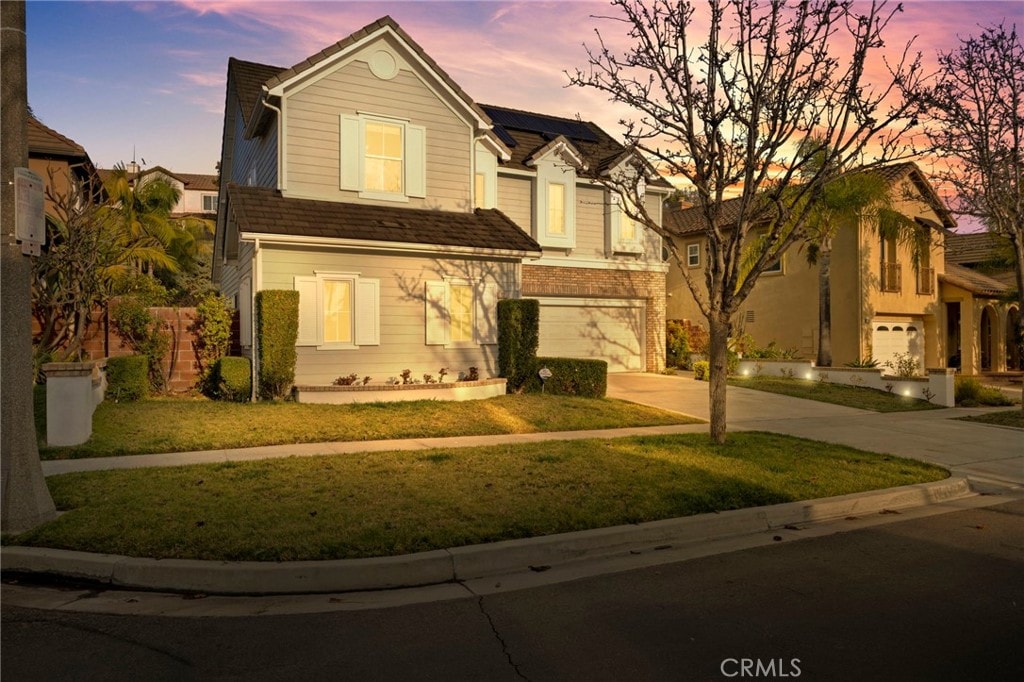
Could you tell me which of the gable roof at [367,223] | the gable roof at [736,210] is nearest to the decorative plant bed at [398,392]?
the gable roof at [367,223]

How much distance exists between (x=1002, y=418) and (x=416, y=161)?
47.4ft

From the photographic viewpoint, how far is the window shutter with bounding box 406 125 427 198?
A: 56.6 ft

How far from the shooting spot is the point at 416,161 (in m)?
17.4

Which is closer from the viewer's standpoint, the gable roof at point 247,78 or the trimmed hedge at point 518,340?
the trimmed hedge at point 518,340

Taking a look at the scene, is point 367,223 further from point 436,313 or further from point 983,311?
point 983,311

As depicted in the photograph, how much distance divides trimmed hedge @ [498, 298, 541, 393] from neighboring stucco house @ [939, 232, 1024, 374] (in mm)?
18496

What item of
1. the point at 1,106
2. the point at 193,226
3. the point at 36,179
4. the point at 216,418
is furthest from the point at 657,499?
the point at 193,226

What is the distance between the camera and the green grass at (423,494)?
6.09 metres

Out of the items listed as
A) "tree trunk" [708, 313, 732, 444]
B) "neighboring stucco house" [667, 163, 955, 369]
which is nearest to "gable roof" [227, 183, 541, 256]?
"tree trunk" [708, 313, 732, 444]

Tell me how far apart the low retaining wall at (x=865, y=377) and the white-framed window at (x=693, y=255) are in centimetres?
702

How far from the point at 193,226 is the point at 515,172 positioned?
679 inches

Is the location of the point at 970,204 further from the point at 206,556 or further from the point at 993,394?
the point at 206,556

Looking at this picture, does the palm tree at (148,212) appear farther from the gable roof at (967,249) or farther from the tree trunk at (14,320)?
the gable roof at (967,249)

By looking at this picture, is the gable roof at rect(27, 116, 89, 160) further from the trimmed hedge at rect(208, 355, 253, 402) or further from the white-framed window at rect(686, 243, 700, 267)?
the white-framed window at rect(686, 243, 700, 267)
